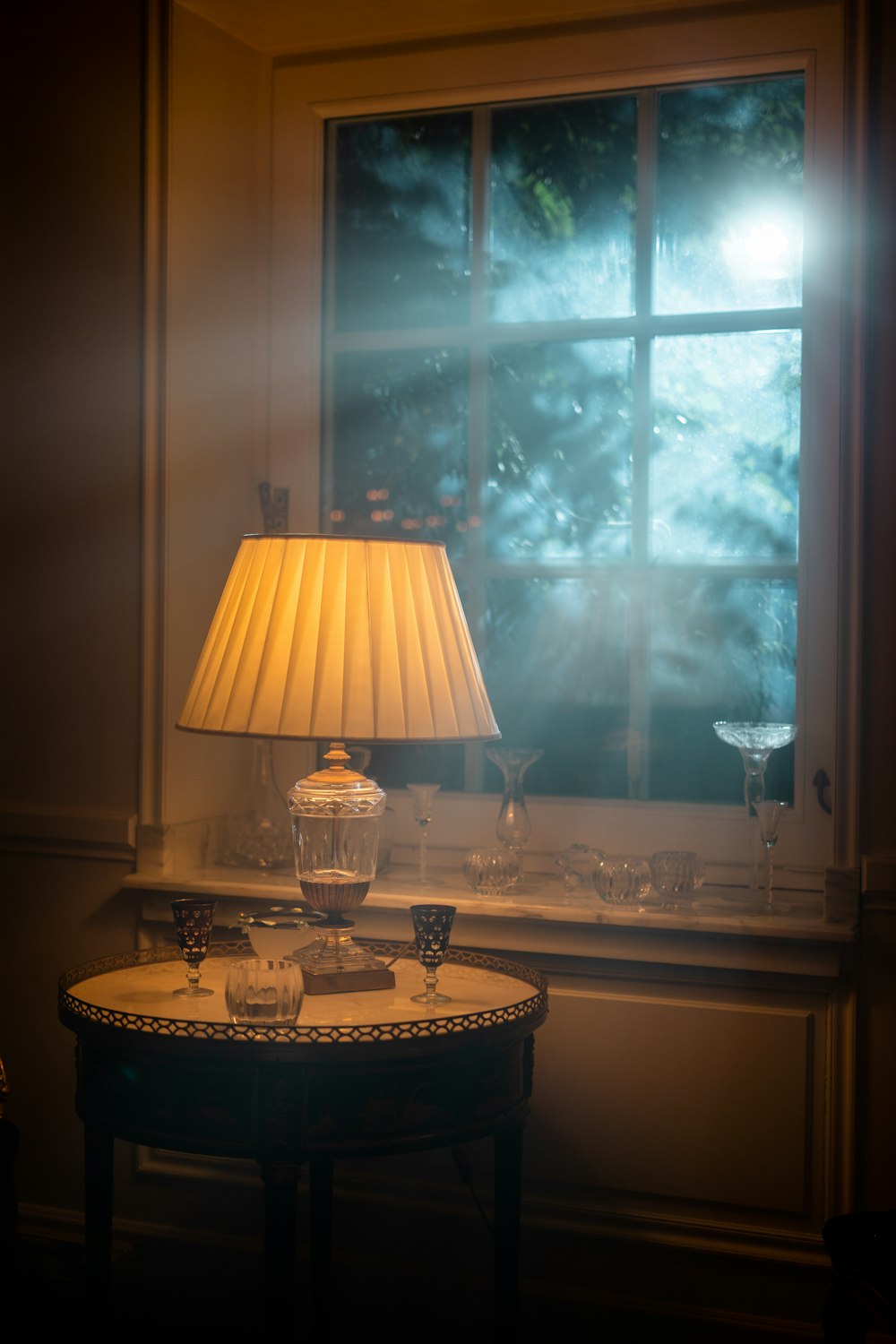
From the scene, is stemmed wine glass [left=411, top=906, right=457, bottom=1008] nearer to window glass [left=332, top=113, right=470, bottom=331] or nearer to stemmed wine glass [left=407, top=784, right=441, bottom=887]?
stemmed wine glass [left=407, top=784, right=441, bottom=887]

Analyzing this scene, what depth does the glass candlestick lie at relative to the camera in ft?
7.80

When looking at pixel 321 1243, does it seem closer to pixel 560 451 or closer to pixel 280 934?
pixel 280 934

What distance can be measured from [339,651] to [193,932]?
1.56ft

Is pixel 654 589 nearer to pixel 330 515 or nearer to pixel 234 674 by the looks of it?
pixel 330 515

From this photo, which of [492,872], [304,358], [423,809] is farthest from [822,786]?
[304,358]

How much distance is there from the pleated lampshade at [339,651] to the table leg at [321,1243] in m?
0.65

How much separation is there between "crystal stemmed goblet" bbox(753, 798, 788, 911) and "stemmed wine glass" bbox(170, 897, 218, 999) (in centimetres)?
91

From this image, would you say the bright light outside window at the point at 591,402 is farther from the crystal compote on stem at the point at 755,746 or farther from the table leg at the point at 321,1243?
the table leg at the point at 321,1243

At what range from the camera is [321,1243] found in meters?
1.98

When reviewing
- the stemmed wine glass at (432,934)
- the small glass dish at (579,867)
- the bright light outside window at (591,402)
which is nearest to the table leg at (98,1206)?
the stemmed wine glass at (432,934)

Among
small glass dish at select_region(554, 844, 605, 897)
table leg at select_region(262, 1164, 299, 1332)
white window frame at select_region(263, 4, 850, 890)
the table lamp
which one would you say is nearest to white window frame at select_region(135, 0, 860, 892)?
white window frame at select_region(263, 4, 850, 890)

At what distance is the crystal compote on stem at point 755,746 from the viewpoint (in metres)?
2.25

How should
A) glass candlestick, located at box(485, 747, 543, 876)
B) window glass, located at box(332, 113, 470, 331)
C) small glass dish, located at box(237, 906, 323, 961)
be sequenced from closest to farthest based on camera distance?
small glass dish, located at box(237, 906, 323, 961), glass candlestick, located at box(485, 747, 543, 876), window glass, located at box(332, 113, 470, 331)

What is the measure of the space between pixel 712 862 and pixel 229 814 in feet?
3.13
